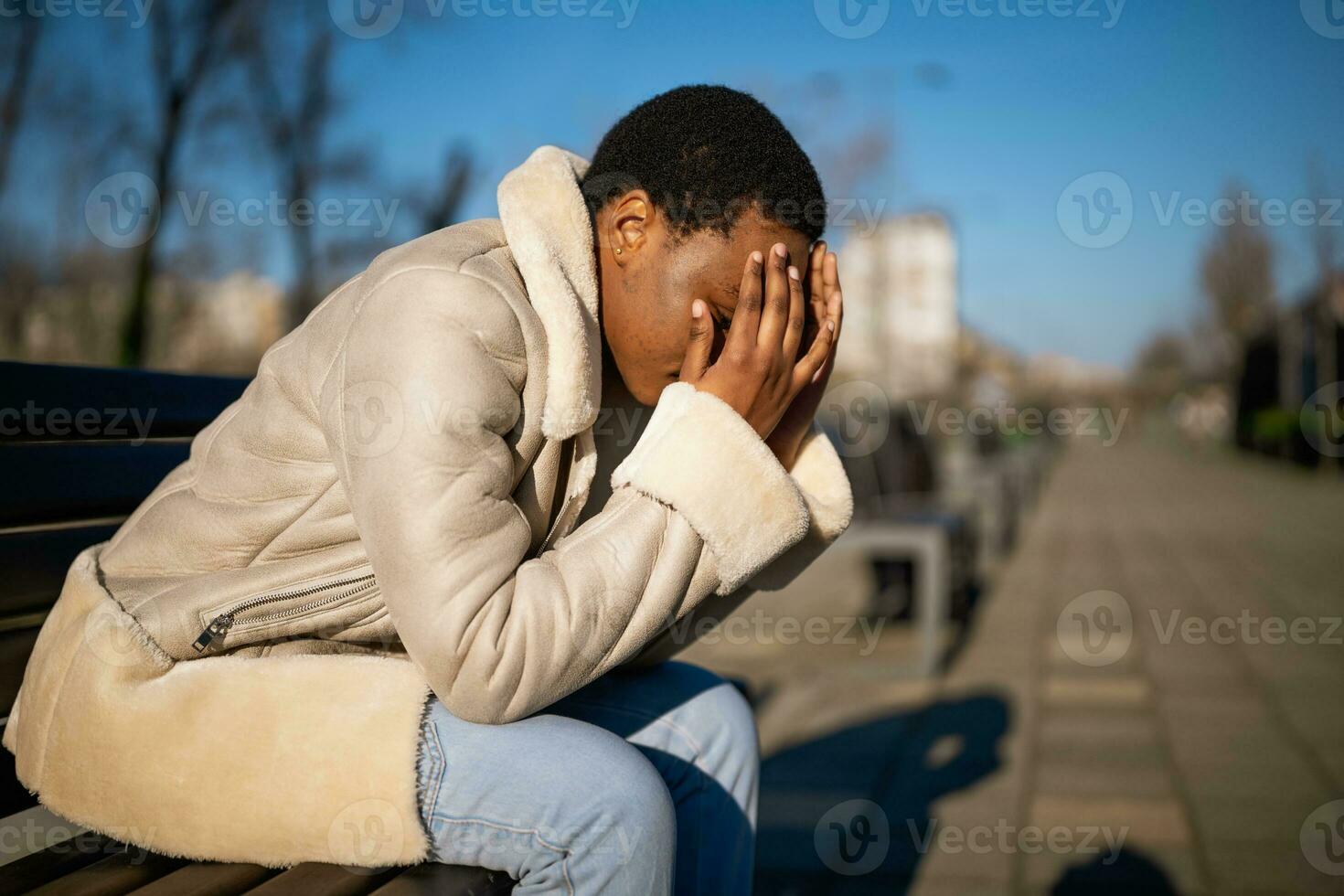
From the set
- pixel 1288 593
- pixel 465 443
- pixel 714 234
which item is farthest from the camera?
pixel 1288 593

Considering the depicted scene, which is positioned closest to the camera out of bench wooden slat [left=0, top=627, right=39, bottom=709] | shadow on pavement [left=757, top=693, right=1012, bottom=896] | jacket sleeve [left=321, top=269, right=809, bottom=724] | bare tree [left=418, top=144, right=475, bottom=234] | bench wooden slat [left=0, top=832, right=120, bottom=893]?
jacket sleeve [left=321, top=269, right=809, bottom=724]

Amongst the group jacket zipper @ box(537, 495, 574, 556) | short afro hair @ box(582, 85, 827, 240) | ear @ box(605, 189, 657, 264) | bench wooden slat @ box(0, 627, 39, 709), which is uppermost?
short afro hair @ box(582, 85, 827, 240)

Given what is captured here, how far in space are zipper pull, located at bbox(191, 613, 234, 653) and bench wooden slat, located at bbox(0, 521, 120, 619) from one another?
0.52 m

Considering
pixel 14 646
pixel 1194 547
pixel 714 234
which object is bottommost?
pixel 1194 547

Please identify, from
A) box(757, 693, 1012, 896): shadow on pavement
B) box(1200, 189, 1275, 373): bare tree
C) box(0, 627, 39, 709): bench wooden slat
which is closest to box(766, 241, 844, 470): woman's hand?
box(0, 627, 39, 709): bench wooden slat

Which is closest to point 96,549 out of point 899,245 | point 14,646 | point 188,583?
point 14,646

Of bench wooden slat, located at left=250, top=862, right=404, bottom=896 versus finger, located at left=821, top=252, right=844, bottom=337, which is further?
finger, located at left=821, top=252, right=844, bottom=337

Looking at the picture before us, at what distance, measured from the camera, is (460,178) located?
949 cm

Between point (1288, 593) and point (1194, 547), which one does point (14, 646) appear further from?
point (1194, 547)

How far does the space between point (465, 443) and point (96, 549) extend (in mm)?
803

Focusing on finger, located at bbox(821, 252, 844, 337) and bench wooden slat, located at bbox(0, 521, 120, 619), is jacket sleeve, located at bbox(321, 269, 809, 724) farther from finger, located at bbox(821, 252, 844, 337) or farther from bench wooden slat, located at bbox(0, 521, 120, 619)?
bench wooden slat, located at bbox(0, 521, 120, 619)

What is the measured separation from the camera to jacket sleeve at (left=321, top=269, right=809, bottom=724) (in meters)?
1.37

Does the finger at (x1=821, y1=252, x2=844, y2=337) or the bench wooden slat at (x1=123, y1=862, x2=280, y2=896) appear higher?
the finger at (x1=821, y1=252, x2=844, y2=337)

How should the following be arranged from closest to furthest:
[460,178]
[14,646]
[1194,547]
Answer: [14,646]
[460,178]
[1194,547]
